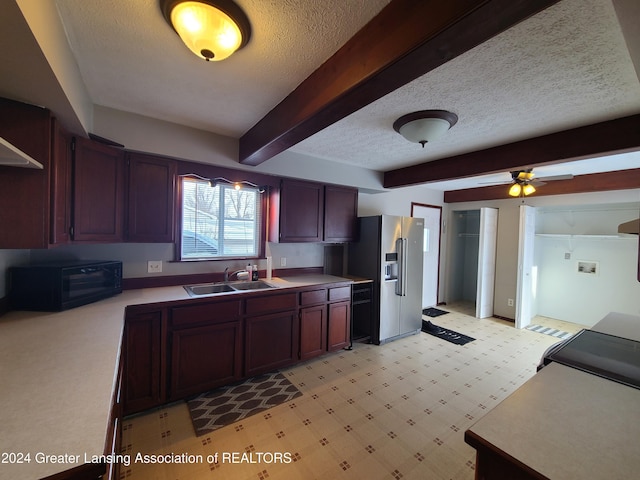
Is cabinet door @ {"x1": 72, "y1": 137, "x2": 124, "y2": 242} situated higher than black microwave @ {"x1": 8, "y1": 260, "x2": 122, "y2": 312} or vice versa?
cabinet door @ {"x1": 72, "y1": 137, "x2": 124, "y2": 242}

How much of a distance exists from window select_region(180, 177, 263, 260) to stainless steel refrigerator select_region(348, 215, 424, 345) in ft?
4.62

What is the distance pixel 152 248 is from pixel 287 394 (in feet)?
6.11

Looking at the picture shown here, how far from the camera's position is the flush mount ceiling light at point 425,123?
6.19 ft

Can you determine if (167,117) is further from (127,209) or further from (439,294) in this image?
(439,294)

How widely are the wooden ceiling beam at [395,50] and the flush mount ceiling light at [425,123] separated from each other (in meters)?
0.72

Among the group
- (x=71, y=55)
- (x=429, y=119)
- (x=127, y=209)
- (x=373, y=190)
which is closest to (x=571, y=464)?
(x=429, y=119)

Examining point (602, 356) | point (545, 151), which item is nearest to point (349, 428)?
point (602, 356)

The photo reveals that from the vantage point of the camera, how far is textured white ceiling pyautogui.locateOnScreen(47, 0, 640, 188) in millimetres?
1105

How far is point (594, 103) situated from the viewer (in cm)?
170

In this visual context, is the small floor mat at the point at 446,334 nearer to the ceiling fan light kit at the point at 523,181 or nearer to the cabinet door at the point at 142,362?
the ceiling fan light kit at the point at 523,181

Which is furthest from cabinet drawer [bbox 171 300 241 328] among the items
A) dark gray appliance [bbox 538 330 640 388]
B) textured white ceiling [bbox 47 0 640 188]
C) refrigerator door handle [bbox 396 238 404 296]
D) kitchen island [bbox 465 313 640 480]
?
dark gray appliance [bbox 538 330 640 388]

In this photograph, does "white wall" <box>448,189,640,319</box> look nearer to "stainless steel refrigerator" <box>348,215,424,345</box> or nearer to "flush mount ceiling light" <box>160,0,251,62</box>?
"stainless steel refrigerator" <box>348,215,424,345</box>

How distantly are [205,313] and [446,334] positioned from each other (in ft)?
10.9

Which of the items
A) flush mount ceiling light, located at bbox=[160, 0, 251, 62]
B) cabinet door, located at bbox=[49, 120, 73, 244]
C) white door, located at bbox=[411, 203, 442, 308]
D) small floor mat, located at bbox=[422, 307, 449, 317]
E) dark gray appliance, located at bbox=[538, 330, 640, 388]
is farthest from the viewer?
white door, located at bbox=[411, 203, 442, 308]
